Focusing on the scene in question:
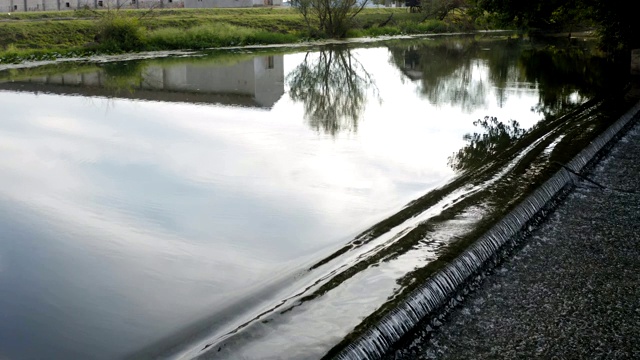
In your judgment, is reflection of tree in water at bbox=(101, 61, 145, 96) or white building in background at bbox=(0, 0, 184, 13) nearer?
reflection of tree in water at bbox=(101, 61, 145, 96)

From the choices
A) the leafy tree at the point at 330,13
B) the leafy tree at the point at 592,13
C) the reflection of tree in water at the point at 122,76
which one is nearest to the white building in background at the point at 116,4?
the leafy tree at the point at 330,13

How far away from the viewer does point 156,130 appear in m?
12.1

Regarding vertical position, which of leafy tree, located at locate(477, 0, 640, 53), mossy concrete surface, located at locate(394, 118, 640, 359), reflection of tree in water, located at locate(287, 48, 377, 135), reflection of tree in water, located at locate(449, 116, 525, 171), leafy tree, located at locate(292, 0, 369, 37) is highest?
leafy tree, located at locate(292, 0, 369, 37)

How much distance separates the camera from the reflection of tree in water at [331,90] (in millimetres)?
13133

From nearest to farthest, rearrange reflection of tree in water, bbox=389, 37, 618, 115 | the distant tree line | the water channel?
the water channel
reflection of tree in water, bbox=389, 37, 618, 115
the distant tree line

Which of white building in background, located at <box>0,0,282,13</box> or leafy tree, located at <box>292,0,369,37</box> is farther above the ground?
white building in background, located at <box>0,0,282,13</box>

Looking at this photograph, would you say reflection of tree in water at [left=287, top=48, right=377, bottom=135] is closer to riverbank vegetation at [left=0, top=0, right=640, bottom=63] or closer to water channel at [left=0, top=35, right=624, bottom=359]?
water channel at [left=0, top=35, right=624, bottom=359]

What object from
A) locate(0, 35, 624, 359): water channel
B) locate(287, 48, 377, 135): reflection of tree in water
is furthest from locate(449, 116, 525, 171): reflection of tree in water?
locate(287, 48, 377, 135): reflection of tree in water

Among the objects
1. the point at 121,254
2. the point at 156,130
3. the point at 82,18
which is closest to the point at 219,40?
the point at 82,18

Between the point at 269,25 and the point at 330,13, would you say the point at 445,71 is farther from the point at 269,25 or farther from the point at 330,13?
the point at 269,25

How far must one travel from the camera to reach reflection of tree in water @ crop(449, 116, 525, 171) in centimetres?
956

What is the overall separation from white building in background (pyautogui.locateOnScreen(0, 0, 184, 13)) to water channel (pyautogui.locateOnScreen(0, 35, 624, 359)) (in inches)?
1281

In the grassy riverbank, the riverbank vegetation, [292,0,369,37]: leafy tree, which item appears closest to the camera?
the riverbank vegetation

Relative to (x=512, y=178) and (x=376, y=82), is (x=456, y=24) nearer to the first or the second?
(x=376, y=82)
